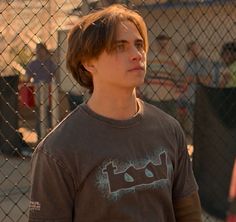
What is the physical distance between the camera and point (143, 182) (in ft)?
5.88

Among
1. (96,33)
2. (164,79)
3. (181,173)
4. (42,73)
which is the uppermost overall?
(96,33)

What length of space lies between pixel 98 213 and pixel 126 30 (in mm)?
562

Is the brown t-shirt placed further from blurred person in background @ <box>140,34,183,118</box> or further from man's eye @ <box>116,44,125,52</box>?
blurred person in background @ <box>140,34,183,118</box>

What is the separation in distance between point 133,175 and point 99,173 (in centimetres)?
11

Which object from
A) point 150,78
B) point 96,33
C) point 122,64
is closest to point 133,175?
point 122,64

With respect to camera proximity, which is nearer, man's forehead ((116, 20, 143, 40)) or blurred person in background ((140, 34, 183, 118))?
man's forehead ((116, 20, 143, 40))

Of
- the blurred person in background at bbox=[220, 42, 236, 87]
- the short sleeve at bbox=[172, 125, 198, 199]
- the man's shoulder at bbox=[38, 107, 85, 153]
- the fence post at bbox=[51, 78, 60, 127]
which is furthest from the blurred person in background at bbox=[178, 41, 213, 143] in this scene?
the man's shoulder at bbox=[38, 107, 85, 153]

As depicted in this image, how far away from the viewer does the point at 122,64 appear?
1.80 m

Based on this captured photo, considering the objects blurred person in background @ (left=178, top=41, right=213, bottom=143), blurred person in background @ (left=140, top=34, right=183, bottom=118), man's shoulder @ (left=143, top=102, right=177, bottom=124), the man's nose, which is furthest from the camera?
blurred person in background @ (left=140, top=34, right=183, bottom=118)

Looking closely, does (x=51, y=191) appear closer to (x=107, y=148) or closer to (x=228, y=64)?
(x=107, y=148)

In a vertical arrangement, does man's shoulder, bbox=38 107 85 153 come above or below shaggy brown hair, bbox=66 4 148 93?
below

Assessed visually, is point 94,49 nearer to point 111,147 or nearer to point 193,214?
point 111,147

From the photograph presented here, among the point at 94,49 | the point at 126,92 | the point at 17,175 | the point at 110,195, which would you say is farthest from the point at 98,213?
the point at 17,175

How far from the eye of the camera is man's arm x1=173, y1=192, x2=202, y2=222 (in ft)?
6.54
